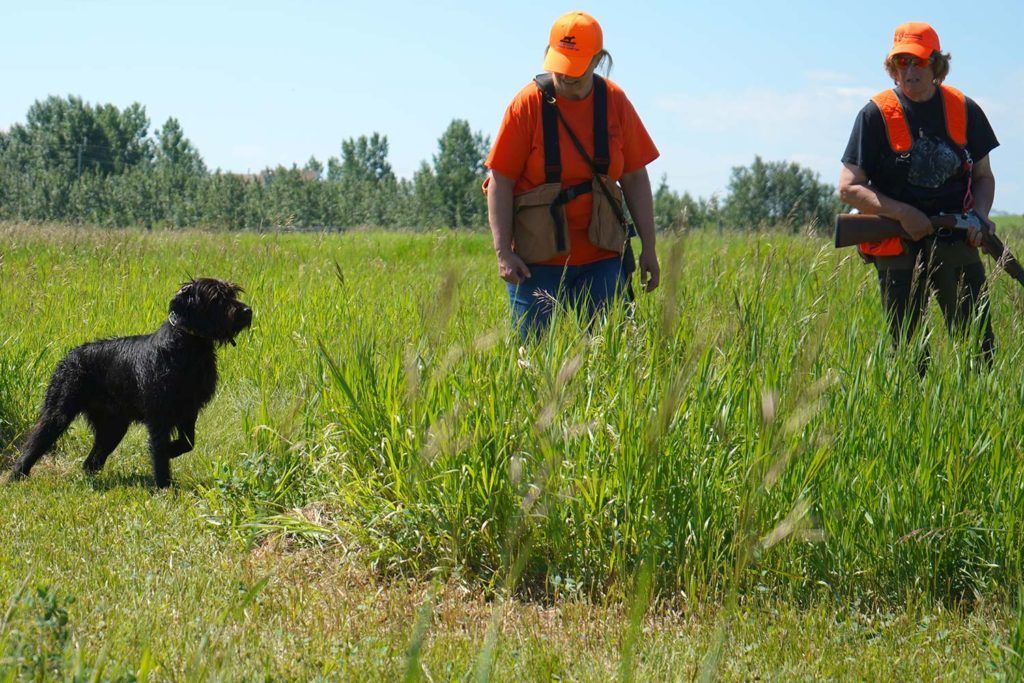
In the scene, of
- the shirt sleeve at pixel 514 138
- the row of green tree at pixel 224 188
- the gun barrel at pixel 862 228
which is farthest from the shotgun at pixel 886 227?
the row of green tree at pixel 224 188

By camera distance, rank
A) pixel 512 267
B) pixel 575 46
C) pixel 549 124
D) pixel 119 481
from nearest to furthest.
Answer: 1. pixel 575 46
2. pixel 549 124
3. pixel 512 267
4. pixel 119 481

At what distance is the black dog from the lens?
16.6 ft

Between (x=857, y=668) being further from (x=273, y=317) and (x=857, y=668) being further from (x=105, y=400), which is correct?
(x=273, y=317)

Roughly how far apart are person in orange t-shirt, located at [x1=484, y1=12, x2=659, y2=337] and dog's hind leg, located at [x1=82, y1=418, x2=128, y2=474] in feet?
7.94

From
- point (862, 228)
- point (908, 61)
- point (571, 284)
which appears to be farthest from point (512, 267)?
point (908, 61)

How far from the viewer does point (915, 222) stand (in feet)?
16.8

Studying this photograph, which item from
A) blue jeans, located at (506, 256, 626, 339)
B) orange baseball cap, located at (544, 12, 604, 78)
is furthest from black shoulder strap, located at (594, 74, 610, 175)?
blue jeans, located at (506, 256, 626, 339)

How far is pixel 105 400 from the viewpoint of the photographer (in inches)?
213

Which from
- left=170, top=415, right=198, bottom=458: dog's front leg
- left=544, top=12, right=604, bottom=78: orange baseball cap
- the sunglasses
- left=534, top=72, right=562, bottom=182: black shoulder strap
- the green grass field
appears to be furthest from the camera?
left=170, top=415, right=198, bottom=458: dog's front leg

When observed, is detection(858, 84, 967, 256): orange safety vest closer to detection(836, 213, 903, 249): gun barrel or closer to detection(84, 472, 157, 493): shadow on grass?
detection(836, 213, 903, 249): gun barrel

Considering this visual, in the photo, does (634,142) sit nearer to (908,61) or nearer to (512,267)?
(512,267)

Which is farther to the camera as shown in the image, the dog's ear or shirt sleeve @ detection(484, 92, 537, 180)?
the dog's ear

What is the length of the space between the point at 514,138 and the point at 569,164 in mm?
318

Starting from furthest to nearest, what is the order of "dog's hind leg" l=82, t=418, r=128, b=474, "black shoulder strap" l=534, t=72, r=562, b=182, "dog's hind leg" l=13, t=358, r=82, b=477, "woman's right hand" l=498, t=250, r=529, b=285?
"dog's hind leg" l=82, t=418, r=128, b=474 < "dog's hind leg" l=13, t=358, r=82, b=477 < "woman's right hand" l=498, t=250, r=529, b=285 < "black shoulder strap" l=534, t=72, r=562, b=182
